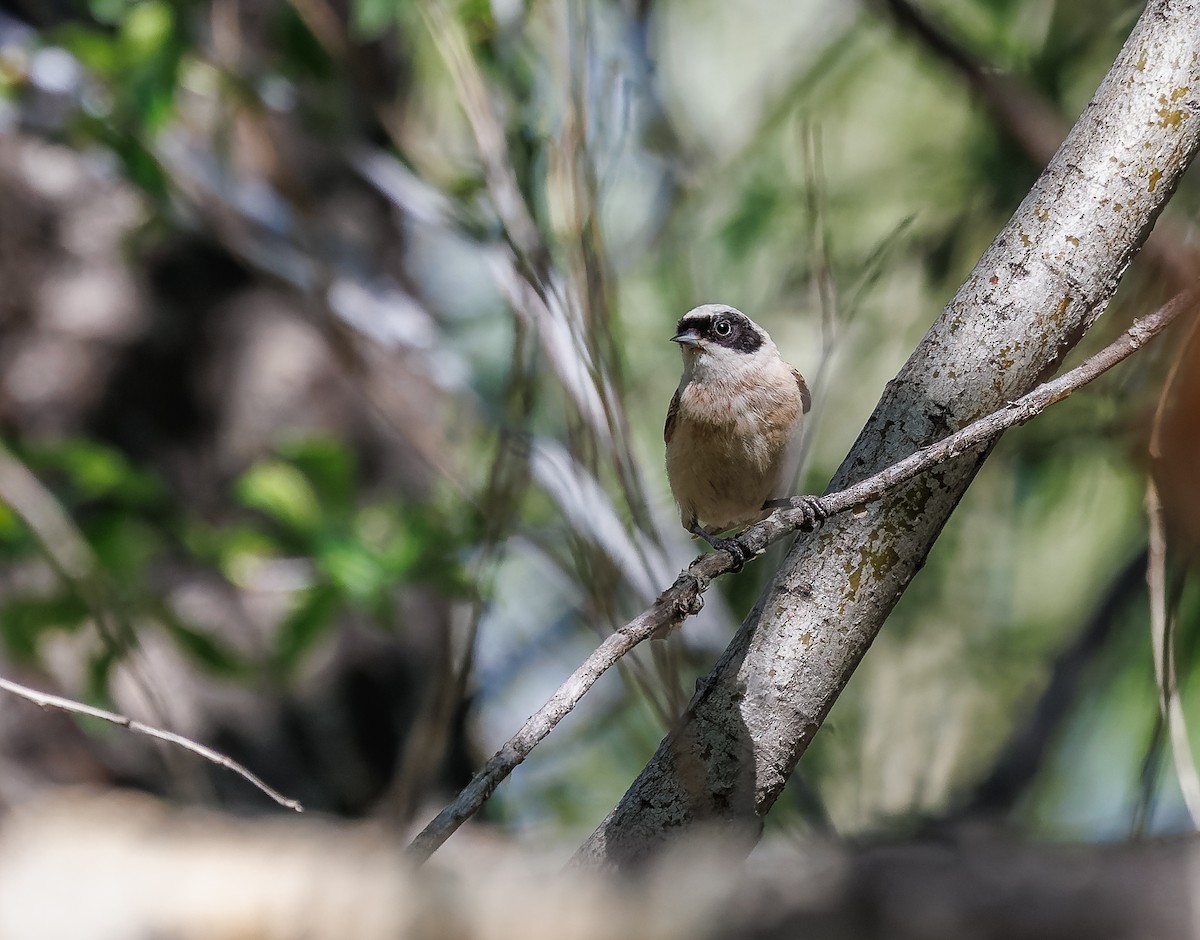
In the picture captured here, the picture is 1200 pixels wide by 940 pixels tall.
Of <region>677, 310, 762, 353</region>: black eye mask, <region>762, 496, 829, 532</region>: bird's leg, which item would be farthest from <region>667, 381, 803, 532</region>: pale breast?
<region>762, 496, 829, 532</region>: bird's leg

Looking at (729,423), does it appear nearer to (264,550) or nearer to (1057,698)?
(264,550)

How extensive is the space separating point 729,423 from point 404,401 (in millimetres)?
1529

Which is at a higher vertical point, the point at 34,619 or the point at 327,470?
the point at 327,470

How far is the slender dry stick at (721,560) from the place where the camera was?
1938 mm

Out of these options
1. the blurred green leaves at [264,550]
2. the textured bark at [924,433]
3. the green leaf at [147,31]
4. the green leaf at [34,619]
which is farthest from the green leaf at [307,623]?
the textured bark at [924,433]

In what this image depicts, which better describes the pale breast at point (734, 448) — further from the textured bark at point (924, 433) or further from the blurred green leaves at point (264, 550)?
the textured bark at point (924, 433)

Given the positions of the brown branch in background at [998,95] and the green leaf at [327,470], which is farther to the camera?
the green leaf at [327,470]

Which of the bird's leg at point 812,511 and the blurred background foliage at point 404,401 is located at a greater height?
A: the blurred background foliage at point 404,401

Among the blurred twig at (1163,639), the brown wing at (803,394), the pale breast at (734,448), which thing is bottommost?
the blurred twig at (1163,639)

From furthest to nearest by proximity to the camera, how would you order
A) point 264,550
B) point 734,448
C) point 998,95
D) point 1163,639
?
point 264,550, point 734,448, point 998,95, point 1163,639

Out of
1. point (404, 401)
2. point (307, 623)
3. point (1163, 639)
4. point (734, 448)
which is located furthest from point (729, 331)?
point (1163, 639)

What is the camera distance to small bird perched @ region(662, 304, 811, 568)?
425 cm

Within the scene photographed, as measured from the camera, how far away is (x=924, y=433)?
227cm

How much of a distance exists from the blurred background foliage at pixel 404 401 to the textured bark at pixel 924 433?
1589 mm
